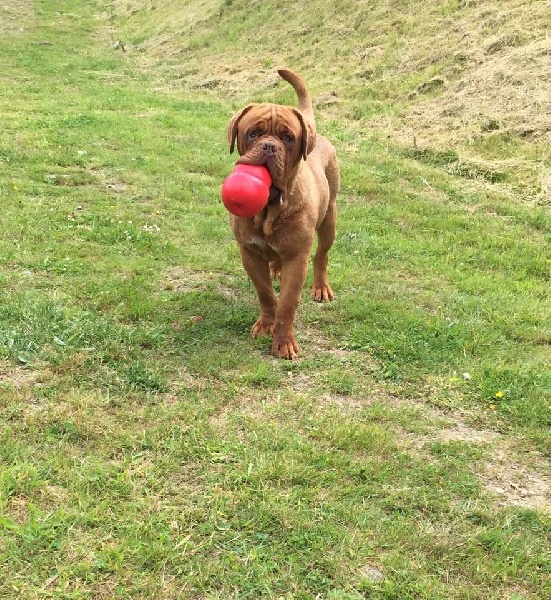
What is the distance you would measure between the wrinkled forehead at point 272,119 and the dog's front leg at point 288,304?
1.05 metres

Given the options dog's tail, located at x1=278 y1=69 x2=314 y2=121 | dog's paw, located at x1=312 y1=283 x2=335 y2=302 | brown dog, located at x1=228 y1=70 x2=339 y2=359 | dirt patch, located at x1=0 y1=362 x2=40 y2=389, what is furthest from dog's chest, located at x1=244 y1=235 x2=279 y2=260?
dirt patch, located at x1=0 y1=362 x2=40 y2=389

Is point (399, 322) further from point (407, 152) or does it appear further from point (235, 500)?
point (407, 152)

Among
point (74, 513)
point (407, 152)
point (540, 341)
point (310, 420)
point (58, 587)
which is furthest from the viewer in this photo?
point (407, 152)

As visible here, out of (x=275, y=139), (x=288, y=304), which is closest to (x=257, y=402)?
(x=288, y=304)

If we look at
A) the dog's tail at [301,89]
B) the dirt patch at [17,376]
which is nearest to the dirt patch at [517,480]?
the dirt patch at [17,376]

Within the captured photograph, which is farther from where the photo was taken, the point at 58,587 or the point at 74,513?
the point at 74,513

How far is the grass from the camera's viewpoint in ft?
9.85

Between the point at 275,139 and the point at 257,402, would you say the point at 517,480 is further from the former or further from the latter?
the point at 275,139

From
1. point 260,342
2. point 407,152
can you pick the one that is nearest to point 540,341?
point 260,342

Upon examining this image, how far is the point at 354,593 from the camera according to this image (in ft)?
9.45

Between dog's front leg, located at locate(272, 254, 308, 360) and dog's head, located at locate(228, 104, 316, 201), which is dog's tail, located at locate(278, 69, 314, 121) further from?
dog's front leg, located at locate(272, 254, 308, 360)

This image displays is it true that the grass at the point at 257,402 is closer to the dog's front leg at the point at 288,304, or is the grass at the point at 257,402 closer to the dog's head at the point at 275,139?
the dog's front leg at the point at 288,304

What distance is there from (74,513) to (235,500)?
0.85 meters

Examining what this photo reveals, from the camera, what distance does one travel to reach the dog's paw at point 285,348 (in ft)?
16.5
